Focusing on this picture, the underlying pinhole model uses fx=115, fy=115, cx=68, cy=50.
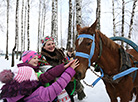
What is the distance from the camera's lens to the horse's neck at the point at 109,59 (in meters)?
2.01

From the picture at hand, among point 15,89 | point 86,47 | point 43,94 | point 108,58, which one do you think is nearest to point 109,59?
point 108,58

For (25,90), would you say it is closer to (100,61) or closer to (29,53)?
(29,53)

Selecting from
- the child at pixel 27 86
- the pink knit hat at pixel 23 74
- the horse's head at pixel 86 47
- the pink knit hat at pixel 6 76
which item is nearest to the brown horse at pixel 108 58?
the horse's head at pixel 86 47

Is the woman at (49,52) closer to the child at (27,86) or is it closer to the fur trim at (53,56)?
the fur trim at (53,56)

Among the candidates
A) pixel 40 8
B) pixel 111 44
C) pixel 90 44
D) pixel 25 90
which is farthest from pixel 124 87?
pixel 40 8

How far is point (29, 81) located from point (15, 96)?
190 mm

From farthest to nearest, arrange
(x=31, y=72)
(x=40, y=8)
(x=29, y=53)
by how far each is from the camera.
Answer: (x=40, y=8) < (x=29, y=53) < (x=31, y=72)

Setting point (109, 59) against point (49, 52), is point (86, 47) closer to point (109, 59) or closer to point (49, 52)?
point (109, 59)

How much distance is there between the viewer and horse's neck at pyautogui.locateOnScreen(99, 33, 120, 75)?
201 cm

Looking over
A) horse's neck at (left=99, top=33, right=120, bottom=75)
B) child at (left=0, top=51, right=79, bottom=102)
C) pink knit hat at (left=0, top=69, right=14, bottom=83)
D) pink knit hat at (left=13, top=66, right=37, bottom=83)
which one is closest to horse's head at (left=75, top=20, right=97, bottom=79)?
child at (left=0, top=51, right=79, bottom=102)

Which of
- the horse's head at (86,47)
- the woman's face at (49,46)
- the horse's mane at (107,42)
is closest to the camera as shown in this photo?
the horse's head at (86,47)

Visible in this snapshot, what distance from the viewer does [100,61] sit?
6.61ft

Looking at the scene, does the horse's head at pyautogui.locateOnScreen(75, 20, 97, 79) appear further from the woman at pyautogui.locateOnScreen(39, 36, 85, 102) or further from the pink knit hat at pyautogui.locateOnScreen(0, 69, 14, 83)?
the pink knit hat at pyautogui.locateOnScreen(0, 69, 14, 83)

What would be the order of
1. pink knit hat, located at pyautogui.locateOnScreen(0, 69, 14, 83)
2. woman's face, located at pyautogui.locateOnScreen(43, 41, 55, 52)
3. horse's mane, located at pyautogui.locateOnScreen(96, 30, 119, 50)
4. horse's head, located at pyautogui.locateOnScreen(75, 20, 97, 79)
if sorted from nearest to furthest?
pink knit hat, located at pyautogui.locateOnScreen(0, 69, 14, 83) < horse's head, located at pyautogui.locateOnScreen(75, 20, 97, 79) < horse's mane, located at pyautogui.locateOnScreen(96, 30, 119, 50) < woman's face, located at pyautogui.locateOnScreen(43, 41, 55, 52)
